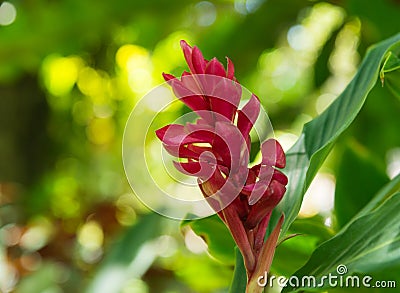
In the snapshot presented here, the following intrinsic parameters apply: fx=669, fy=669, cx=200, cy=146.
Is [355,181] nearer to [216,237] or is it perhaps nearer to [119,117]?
[216,237]

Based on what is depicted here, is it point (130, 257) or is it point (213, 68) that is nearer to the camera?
point (213, 68)

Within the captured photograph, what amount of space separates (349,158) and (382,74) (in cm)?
34

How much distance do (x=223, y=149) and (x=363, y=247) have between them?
103 millimetres

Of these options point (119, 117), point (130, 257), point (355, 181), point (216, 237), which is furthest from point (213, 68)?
point (119, 117)

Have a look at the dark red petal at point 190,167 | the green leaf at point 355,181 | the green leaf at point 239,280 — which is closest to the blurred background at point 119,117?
the green leaf at point 355,181

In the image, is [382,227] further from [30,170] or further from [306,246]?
[30,170]

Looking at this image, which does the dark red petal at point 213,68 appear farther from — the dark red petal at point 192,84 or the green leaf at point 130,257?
the green leaf at point 130,257

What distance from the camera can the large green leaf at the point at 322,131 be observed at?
0.40 m

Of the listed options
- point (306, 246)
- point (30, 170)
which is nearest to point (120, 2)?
point (30, 170)

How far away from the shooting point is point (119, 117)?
73.5 inches

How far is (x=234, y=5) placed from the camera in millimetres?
1432

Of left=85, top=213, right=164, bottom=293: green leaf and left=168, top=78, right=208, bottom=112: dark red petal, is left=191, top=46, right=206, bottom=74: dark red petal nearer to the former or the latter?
left=168, top=78, right=208, bottom=112: dark red petal

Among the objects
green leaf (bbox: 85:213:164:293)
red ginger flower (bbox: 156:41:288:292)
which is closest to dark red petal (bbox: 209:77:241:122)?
red ginger flower (bbox: 156:41:288:292)

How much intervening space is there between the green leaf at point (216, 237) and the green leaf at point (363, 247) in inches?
5.1
